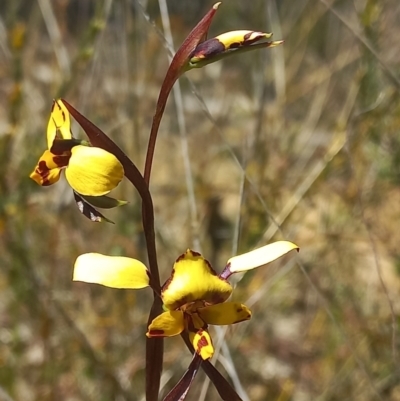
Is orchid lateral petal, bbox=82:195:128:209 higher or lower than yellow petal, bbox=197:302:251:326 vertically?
higher

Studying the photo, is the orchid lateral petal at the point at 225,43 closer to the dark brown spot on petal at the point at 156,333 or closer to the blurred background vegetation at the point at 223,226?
the dark brown spot on petal at the point at 156,333

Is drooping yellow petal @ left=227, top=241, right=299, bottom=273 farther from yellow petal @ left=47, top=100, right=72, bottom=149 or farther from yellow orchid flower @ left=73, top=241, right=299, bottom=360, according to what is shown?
yellow petal @ left=47, top=100, right=72, bottom=149

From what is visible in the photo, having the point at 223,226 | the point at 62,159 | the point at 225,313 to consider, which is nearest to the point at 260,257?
the point at 225,313

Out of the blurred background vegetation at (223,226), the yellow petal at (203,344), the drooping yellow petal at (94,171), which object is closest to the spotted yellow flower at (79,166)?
the drooping yellow petal at (94,171)

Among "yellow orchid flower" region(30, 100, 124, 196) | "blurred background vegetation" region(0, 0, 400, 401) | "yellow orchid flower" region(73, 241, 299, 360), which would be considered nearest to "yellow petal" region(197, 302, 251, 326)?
"yellow orchid flower" region(73, 241, 299, 360)

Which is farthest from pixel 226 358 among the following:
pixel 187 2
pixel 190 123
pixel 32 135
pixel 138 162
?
pixel 187 2
